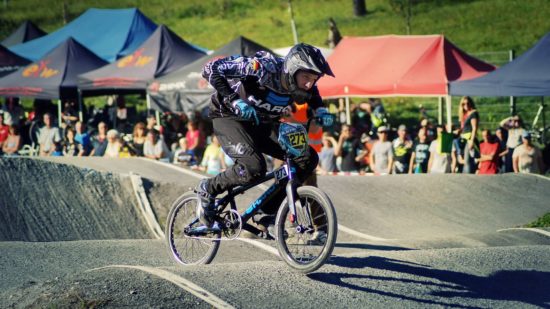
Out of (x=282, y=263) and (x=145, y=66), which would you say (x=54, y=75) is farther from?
(x=282, y=263)

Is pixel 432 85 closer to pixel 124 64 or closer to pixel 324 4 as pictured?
pixel 124 64

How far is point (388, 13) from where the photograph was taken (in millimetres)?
41688

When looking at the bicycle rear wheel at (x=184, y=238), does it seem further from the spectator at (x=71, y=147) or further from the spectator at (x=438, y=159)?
the spectator at (x=71, y=147)

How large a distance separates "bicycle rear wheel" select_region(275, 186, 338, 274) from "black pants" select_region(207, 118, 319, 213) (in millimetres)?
317

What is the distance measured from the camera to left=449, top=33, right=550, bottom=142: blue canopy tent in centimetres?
1698

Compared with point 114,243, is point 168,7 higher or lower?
higher

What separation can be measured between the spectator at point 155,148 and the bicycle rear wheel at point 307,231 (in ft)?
39.0

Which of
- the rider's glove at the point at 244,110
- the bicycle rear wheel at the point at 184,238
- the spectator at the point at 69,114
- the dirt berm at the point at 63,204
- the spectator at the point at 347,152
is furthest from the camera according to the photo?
the spectator at the point at 69,114

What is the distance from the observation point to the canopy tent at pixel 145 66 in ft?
77.1

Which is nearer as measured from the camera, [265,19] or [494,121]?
[494,121]

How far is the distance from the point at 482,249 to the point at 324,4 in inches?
1529

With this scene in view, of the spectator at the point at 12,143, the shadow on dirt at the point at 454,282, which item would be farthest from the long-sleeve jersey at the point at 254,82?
the spectator at the point at 12,143

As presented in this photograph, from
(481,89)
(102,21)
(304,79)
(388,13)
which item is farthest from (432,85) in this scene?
(388,13)

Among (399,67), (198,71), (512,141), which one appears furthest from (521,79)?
(198,71)
